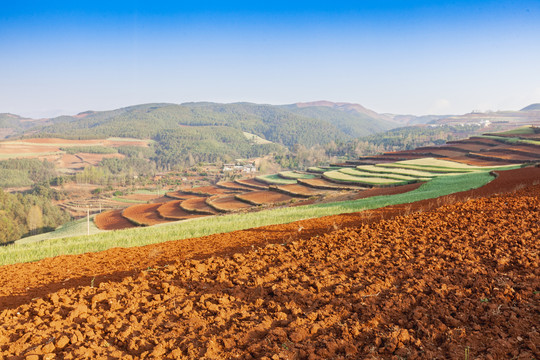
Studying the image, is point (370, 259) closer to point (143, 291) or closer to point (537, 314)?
point (537, 314)

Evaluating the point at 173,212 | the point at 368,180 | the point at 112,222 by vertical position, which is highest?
the point at 368,180

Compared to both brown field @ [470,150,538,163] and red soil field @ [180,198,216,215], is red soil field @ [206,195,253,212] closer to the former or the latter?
red soil field @ [180,198,216,215]

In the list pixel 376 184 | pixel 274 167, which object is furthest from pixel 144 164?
pixel 376 184

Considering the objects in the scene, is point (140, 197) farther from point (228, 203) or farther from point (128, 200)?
point (228, 203)

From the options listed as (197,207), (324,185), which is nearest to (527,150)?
(324,185)

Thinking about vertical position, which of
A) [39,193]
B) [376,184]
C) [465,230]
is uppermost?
[465,230]

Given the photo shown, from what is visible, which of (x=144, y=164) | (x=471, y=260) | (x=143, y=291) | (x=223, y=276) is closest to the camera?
(x=143, y=291)

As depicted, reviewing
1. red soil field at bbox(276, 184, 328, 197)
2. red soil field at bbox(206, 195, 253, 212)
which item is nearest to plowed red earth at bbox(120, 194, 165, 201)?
red soil field at bbox(206, 195, 253, 212)
